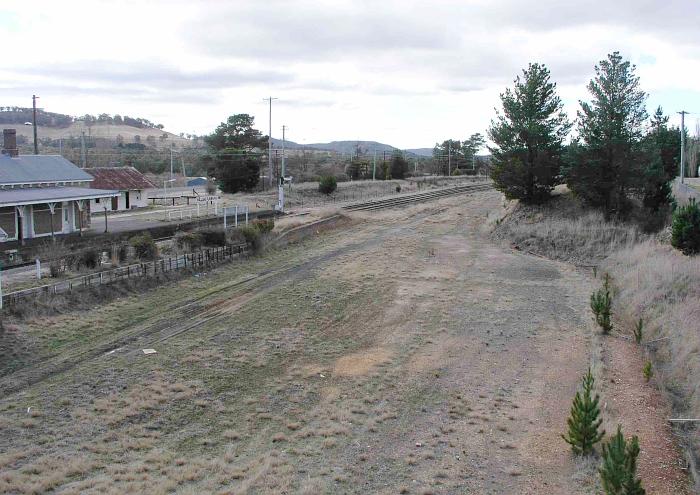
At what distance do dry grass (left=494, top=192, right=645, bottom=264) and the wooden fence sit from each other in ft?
48.2

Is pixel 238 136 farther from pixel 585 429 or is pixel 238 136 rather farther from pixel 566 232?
pixel 585 429

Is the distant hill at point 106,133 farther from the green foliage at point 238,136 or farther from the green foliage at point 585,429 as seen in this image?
the green foliage at point 585,429

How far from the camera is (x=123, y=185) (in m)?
39.4

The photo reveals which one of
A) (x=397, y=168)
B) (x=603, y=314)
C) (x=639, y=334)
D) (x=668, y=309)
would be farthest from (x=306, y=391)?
(x=397, y=168)

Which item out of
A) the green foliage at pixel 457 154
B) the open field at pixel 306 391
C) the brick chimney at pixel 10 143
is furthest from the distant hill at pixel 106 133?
the open field at pixel 306 391

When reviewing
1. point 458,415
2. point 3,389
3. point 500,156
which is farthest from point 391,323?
point 500,156

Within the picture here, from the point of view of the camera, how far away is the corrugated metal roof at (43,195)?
2378 centimetres

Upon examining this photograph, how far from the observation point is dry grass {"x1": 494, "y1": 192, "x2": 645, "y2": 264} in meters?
29.4

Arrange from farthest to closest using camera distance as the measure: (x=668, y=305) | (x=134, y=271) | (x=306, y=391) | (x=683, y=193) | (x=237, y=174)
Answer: (x=237, y=174), (x=683, y=193), (x=134, y=271), (x=668, y=305), (x=306, y=391)

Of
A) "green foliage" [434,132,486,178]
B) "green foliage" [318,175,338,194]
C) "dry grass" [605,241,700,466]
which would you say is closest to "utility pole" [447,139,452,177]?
"green foliage" [434,132,486,178]

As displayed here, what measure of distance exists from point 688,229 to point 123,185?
3108cm

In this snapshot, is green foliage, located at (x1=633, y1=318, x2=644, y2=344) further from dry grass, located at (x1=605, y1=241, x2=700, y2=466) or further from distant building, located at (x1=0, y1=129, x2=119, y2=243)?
distant building, located at (x1=0, y1=129, x2=119, y2=243)

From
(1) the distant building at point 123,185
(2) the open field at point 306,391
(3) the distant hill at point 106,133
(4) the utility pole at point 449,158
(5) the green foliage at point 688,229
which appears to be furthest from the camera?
(3) the distant hill at point 106,133

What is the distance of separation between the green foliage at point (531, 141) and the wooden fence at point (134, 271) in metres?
17.0
